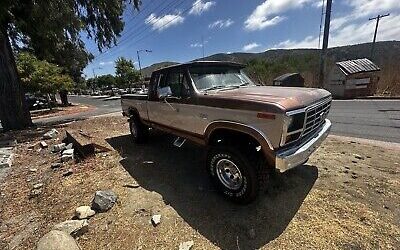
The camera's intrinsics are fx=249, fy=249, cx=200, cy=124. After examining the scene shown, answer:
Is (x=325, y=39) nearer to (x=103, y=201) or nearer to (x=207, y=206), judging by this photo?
(x=207, y=206)

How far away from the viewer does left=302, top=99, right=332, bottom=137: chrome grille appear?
10.8ft

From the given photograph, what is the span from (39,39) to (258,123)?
12.2 m

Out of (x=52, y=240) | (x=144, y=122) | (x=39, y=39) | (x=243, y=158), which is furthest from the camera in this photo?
(x=39, y=39)

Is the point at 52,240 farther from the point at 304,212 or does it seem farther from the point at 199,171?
the point at 304,212

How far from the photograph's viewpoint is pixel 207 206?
3613mm

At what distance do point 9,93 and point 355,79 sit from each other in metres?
20.3

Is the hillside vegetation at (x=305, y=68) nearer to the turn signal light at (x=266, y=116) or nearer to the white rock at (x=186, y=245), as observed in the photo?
the turn signal light at (x=266, y=116)

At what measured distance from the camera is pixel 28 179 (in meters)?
5.13

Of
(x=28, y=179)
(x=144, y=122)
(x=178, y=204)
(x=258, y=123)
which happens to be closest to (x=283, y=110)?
(x=258, y=123)

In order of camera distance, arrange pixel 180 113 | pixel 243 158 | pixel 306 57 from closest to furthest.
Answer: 1. pixel 243 158
2. pixel 180 113
3. pixel 306 57

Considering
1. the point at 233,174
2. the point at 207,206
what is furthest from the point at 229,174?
the point at 207,206

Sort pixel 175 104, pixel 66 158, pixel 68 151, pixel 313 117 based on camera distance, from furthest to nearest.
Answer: pixel 68 151 → pixel 66 158 → pixel 175 104 → pixel 313 117

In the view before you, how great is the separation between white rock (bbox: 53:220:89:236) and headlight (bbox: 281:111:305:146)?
108 inches

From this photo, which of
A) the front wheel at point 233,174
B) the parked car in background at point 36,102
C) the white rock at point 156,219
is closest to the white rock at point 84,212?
the white rock at point 156,219
